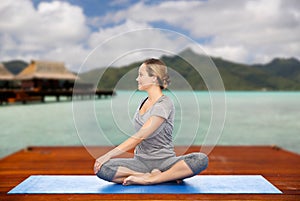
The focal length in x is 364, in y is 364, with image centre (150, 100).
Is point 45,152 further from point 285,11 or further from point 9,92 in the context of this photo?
point 285,11

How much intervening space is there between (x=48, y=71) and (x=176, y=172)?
29456 millimetres

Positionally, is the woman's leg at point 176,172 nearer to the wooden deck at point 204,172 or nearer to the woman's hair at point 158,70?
the wooden deck at point 204,172

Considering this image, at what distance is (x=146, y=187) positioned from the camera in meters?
2.57

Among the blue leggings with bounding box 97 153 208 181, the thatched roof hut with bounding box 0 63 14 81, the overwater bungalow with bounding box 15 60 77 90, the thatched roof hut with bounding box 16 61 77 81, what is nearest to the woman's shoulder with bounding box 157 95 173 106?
the blue leggings with bounding box 97 153 208 181

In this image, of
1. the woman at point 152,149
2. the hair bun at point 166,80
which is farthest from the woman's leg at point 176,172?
the hair bun at point 166,80

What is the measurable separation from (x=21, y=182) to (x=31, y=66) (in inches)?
1184

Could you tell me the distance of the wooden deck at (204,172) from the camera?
2.39 m

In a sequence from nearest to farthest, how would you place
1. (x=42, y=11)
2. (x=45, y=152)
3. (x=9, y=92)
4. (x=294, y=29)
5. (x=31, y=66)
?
(x=45, y=152)
(x=9, y=92)
(x=31, y=66)
(x=42, y=11)
(x=294, y=29)

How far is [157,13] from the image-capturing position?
4478cm

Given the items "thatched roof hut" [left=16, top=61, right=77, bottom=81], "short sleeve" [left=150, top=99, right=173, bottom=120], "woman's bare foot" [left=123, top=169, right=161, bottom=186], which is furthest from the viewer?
"thatched roof hut" [left=16, top=61, right=77, bottom=81]

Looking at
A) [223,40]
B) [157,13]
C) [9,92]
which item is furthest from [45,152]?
[223,40]

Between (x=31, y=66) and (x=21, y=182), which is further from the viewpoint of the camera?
(x=31, y=66)

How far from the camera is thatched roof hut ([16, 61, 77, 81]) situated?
2911cm

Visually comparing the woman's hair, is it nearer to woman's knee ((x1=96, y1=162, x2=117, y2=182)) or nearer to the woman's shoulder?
the woman's shoulder
